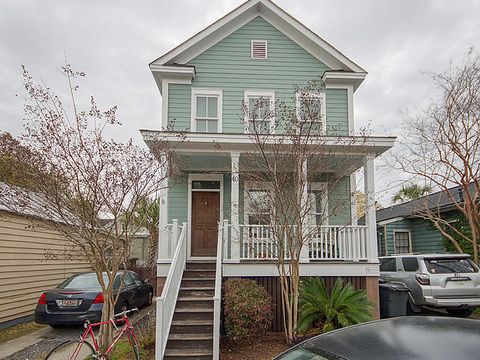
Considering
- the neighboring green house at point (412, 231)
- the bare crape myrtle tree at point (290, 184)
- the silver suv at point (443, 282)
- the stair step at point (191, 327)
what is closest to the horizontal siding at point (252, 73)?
the bare crape myrtle tree at point (290, 184)

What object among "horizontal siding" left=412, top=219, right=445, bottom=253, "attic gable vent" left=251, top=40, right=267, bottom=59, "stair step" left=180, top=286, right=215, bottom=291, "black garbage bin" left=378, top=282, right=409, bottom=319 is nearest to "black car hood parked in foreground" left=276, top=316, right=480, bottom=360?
"stair step" left=180, top=286, right=215, bottom=291

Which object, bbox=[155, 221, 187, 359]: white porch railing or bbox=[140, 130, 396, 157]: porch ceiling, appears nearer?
bbox=[155, 221, 187, 359]: white porch railing

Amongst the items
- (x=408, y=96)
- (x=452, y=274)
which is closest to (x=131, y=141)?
(x=452, y=274)

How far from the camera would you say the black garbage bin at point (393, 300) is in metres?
8.39

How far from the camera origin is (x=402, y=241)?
733 inches

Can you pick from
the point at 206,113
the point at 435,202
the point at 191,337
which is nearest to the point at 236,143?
the point at 206,113

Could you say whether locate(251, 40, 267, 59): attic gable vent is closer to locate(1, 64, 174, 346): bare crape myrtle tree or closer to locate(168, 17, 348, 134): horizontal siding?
locate(168, 17, 348, 134): horizontal siding

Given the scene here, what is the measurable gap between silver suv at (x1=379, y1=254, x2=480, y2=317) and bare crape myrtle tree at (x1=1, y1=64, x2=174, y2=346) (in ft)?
22.9

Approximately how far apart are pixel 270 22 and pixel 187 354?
9982mm

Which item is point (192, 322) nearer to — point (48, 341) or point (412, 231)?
point (48, 341)

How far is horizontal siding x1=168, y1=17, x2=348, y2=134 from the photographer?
446 inches

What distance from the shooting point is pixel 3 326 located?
8.87 m

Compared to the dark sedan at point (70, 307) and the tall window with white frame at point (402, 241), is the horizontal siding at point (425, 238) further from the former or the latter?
the dark sedan at point (70, 307)

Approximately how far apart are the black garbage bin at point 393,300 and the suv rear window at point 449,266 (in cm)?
109
